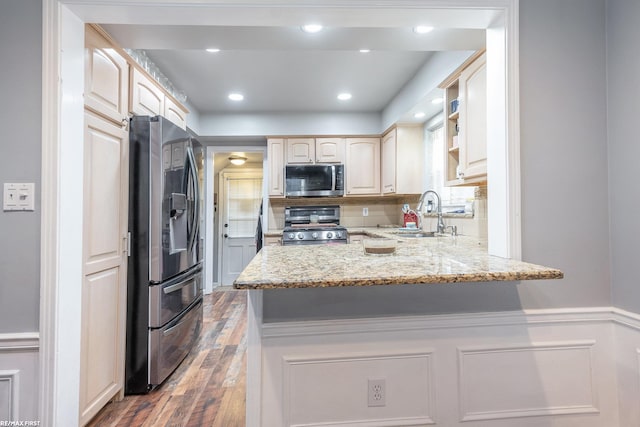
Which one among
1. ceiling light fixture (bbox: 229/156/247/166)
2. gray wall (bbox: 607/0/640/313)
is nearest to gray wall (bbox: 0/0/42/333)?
gray wall (bbox: 607/0/640/313)

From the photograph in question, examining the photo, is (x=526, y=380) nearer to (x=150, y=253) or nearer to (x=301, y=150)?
(x=150, y=253)

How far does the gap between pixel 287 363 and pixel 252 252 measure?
4.10 metres

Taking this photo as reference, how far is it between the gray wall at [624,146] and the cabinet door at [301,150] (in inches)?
118

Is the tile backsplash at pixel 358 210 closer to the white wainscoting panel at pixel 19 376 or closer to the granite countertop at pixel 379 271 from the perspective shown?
the granite countertop at pixel 379 271

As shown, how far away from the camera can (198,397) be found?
74.4 inches

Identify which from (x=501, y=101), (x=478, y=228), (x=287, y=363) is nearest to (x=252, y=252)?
(x=478, y=228)

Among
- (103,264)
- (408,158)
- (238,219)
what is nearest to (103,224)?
(103,264)

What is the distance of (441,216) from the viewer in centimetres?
283

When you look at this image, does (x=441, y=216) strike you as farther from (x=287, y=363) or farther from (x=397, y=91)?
(x=287, y=363)

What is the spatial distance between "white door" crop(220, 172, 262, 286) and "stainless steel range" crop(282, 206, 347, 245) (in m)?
1.21

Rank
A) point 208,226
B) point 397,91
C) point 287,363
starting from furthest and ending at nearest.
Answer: point 208,226
point 397,91
point 287,363

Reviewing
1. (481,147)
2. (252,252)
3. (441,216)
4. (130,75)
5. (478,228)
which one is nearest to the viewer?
(481,147)

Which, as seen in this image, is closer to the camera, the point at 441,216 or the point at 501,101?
the point at 501,101

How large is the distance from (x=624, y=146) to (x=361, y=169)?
2890 mm
